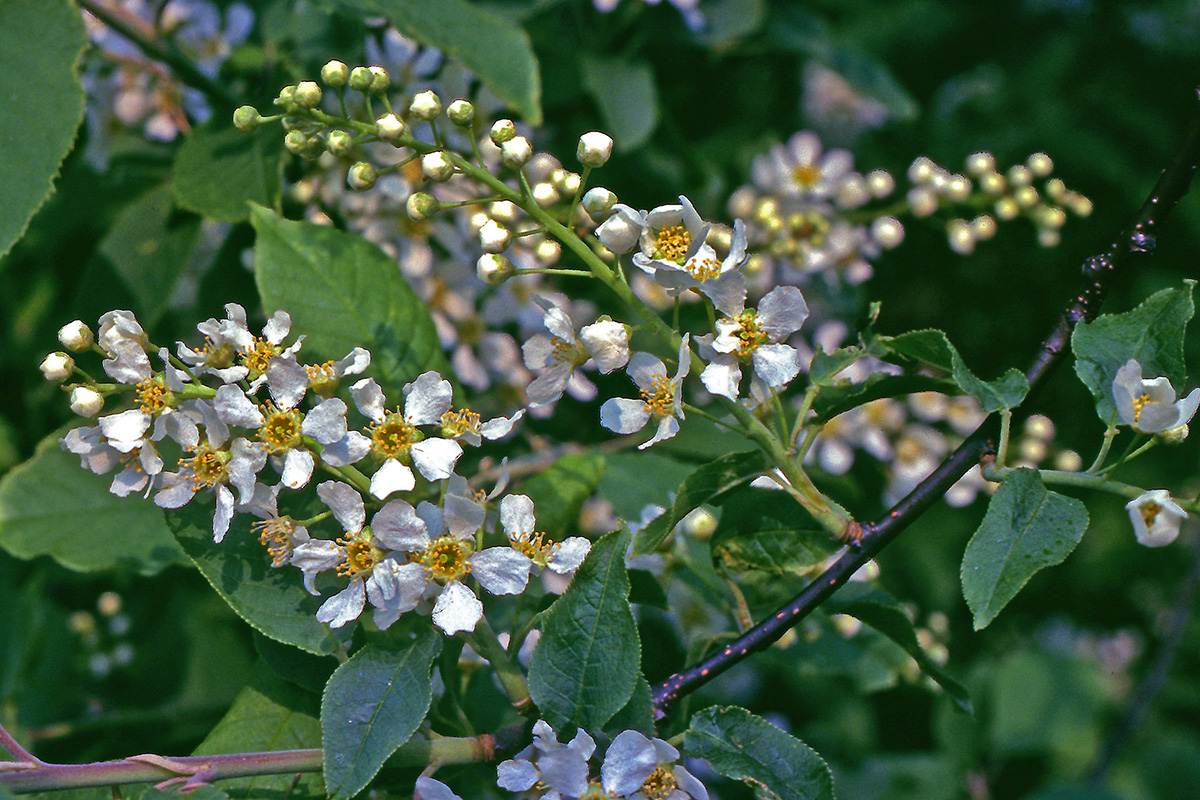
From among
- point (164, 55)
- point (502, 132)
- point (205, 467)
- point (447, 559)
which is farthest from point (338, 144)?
point (164, 55)

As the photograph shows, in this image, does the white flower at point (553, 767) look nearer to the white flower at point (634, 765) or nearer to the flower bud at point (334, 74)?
the white flower at point (634, 765)

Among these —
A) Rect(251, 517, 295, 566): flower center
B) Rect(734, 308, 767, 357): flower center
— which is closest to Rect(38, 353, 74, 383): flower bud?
Rect(251, 517, 295, 566): flower center

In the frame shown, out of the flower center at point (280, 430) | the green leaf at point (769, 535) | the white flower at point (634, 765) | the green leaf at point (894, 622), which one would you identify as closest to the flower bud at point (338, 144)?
the flower center at point (280, 430)

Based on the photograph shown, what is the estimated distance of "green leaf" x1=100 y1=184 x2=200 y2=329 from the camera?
2.11 m

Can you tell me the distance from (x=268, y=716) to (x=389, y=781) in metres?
0.22

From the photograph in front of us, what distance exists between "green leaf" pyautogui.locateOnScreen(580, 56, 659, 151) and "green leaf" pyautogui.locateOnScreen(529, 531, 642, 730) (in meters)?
1.28

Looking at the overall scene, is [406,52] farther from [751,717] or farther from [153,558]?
[751,717]

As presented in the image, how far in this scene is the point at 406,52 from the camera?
218 centimetres

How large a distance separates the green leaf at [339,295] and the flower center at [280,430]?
0.32 m

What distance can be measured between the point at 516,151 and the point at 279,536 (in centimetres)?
60

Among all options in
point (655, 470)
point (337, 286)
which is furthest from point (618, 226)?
point (655, 470)

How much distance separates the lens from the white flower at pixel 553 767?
3.90 ft

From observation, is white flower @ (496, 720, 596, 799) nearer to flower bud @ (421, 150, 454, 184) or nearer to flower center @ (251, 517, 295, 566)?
flower center @ (251, 517, 295, 566)

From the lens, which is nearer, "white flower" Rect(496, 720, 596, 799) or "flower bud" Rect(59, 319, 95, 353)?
"white flower" Rect(496, 720, 596, 799)
